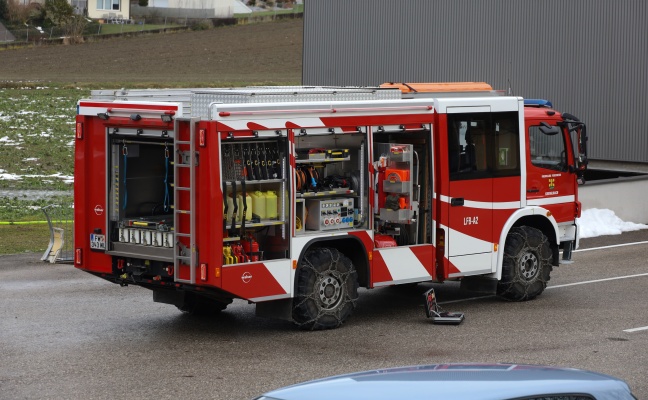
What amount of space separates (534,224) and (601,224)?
777cm

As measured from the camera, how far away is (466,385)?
528 cm

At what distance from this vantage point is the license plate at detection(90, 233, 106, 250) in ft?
43.0

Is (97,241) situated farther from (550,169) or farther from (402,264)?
(550,169)

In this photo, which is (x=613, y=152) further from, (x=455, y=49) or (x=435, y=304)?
(x=435, y=304)

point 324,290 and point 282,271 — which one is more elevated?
point 282,271

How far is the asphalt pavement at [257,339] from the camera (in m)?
10.9

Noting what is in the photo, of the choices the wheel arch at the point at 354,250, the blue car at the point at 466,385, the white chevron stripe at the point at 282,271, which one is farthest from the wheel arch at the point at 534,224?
the blue car at the point at 466,385

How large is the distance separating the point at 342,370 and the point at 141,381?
1956 mm

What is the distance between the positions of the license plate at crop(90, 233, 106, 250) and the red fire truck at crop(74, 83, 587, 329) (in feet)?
0.05

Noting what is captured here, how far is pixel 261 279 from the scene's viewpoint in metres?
12.6

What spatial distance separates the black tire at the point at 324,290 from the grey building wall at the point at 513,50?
40.0 feet

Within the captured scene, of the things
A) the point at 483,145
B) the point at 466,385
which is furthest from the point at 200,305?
the point at 466,385

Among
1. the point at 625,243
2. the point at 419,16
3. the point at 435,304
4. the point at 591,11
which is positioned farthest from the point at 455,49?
the point at 435,304

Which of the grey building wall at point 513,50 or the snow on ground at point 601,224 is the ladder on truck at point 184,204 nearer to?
the snow on ground at point 601,224
